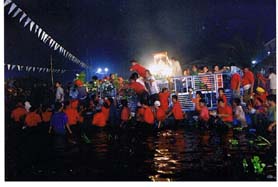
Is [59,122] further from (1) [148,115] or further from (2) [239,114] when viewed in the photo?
(2) [239,114]

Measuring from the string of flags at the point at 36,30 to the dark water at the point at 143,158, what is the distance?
10.0ft

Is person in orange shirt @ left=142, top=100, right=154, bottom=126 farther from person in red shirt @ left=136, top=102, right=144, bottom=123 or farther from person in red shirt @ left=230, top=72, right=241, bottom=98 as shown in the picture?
person in red shirt @ left=230, top=72, right=241, bottom=98

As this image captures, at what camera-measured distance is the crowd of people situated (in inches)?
357

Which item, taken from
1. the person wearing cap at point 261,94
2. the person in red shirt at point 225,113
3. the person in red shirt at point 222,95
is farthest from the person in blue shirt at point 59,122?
the person wearing cap at point 261,94

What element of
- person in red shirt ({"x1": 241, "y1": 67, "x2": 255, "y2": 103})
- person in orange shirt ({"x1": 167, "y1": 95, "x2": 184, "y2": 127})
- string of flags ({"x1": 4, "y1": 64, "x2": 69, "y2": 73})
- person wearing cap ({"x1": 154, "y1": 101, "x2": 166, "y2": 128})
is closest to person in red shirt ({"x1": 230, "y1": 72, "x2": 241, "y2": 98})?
person in red shirt ({"x1": 241, "y1": 67, "x2": 255, "y2": 103})

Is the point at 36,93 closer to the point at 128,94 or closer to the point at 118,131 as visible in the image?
the point at 128,94

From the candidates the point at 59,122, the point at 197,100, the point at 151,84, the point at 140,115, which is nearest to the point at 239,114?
the point at 197,100

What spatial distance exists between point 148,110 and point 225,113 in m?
2.06

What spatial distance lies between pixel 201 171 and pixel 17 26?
7397mm

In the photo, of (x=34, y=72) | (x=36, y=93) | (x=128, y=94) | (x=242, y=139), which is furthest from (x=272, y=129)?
(x=34, y=72)

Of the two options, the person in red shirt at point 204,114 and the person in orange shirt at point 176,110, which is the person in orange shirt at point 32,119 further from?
the person in red shirt at point 204,114

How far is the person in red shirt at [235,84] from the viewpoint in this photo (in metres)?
10.1

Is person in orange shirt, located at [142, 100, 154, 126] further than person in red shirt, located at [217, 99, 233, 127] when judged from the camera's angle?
Yes

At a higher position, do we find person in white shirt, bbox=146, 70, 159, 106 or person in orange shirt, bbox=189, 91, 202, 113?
person in white shirt, bbox=146, 70, 159, 106
